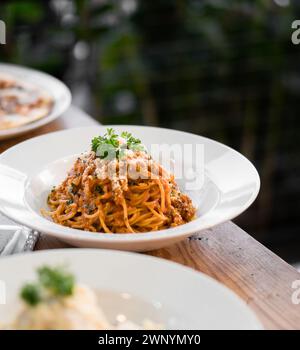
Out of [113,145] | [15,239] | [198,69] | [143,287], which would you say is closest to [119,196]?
[113,145]

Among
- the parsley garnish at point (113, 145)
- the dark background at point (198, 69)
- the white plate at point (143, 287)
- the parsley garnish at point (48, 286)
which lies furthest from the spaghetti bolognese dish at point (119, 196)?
the dark background at point (198, 69)

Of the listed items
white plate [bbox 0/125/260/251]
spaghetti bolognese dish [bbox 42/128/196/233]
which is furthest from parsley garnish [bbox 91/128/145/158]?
white plate [bbox 0/125/260/251]

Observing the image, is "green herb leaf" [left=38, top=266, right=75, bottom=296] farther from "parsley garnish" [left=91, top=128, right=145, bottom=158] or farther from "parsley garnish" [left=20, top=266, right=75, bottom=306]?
"parsley garnish" [left=91, top=128, right=145, bottom=158]

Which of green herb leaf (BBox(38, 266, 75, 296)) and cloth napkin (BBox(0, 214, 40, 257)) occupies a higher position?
green herb leaf (BBox(38, 266, 75, 296))

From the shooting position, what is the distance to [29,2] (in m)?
3.67

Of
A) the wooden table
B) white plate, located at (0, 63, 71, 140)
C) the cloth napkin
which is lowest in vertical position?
white plate, located at (0, 63, 71, 140)

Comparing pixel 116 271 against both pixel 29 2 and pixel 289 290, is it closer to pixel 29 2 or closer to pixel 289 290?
pixel 289 290

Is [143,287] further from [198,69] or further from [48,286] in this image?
[198,69]

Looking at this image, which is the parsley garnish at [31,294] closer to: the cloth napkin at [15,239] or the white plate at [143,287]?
the white plate at [143,287]

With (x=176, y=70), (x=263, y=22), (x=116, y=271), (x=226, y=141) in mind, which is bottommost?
(x=226, y=141)

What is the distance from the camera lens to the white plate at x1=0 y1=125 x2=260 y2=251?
1.27 m

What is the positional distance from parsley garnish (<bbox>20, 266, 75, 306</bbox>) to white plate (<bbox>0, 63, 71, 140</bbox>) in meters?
1.01
